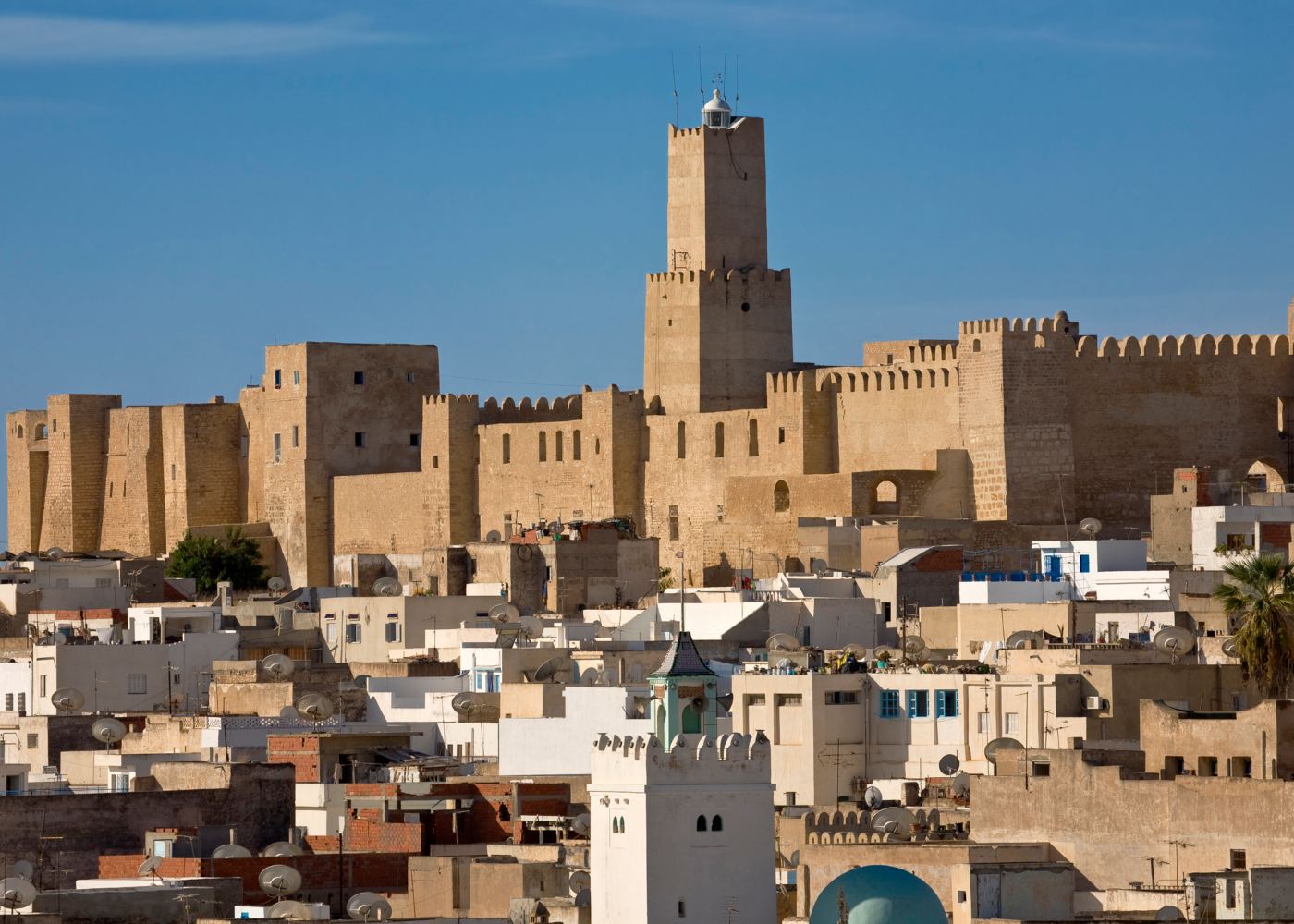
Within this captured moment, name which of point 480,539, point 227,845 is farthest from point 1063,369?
point 227,845

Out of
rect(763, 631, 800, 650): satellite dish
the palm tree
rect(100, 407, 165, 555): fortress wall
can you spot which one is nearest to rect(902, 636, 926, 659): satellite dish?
rect(763, 631, 800, 650): satellite dish

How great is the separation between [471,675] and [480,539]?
23135 mm

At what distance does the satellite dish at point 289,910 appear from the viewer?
25391 mm

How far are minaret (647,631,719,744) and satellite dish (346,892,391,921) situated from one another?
7.59 ft

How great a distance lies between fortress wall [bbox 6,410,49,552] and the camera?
78438 mm

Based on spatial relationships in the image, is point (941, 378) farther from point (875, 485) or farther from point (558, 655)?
point (558, 655)

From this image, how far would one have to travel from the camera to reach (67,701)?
40.7 meters

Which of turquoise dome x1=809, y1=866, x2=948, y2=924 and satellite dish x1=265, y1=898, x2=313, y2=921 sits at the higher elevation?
turquoise dome x1=809, y1=866, x2=948, y2=924

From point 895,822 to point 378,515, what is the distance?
129ft

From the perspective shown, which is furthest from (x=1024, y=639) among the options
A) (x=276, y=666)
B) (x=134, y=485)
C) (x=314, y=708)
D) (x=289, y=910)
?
(x=134, y=485)

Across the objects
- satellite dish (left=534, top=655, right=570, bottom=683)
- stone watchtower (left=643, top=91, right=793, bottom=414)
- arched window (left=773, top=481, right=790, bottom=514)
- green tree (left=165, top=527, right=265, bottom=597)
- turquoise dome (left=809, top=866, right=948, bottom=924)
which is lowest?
turquoise dome (left=809, top=866, right=948, bottom=924)

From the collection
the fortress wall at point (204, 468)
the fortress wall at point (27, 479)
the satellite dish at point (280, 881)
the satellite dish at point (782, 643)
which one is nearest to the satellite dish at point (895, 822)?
the satellite dish at point (280, 881)

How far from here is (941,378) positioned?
56.9 metres

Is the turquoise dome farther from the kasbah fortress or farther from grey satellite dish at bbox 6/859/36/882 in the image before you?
the kasbah fortress
